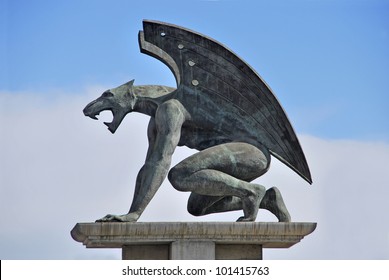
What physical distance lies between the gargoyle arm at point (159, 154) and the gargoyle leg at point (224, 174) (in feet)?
0.63

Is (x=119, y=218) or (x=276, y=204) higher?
(x=276, y=204)

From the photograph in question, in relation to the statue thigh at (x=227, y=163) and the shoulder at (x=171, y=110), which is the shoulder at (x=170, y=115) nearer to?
the shoulder at (x=171, y=110)

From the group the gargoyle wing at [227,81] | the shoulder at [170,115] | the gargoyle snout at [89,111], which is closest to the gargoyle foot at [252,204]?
the gargoyle wing at [227,81]

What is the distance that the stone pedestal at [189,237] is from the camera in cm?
Result: 1070

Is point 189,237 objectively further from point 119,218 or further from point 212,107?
point 212,107

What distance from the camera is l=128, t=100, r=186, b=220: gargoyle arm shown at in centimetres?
1084

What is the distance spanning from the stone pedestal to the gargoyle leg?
0.27 metres

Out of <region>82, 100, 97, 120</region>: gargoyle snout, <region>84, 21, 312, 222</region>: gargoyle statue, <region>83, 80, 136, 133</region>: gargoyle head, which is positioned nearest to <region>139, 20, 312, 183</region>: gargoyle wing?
<region>84, 21, 312, 222</region>: gargoyle statue

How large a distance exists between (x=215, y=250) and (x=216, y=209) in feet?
2.10

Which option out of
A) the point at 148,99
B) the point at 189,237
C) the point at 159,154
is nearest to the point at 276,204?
the point at 189,237

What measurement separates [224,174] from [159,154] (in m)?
0.74

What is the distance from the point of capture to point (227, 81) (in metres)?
11.5

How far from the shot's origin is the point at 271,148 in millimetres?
11438
